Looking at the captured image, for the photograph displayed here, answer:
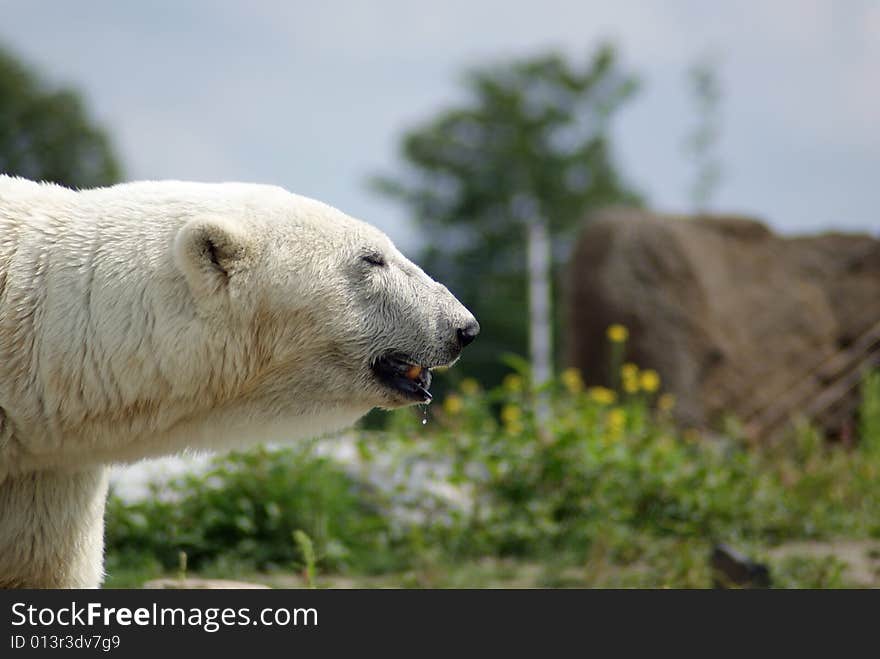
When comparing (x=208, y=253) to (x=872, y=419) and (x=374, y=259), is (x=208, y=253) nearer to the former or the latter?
(x=374, y=259)

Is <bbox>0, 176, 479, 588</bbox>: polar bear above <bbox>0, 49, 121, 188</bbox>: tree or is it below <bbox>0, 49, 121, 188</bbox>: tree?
below

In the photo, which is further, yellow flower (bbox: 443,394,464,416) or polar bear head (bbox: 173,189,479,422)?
yellow flower (bbox: 443,394,464,416)

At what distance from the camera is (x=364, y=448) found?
17.1 ft

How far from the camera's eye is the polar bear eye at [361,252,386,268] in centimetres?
262

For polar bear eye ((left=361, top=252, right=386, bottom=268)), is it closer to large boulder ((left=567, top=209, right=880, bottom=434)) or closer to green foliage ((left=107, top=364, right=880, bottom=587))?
green foliage ((left=107, top=364, right=880, bottom=587))

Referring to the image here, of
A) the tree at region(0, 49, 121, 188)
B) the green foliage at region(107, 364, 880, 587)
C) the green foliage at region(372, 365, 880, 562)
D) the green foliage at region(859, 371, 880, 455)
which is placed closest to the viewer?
the green foliage at region(107, 364, 880, 587)

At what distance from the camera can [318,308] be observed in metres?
2.56

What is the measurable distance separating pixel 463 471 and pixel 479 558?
47 cm

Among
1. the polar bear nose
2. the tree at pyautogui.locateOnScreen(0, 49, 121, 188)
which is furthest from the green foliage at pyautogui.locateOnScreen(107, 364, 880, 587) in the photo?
the tree at pyautogui.locateOnScreen(0, 49, 121, 188)

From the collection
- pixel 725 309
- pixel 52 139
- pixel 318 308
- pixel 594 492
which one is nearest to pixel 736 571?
pixel 594 492

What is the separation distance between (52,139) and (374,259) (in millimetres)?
15594

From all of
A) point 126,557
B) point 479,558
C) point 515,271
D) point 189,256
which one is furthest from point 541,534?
point 515,271

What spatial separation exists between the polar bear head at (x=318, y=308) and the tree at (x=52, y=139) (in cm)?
1457

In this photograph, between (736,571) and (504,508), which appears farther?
(504,508)
